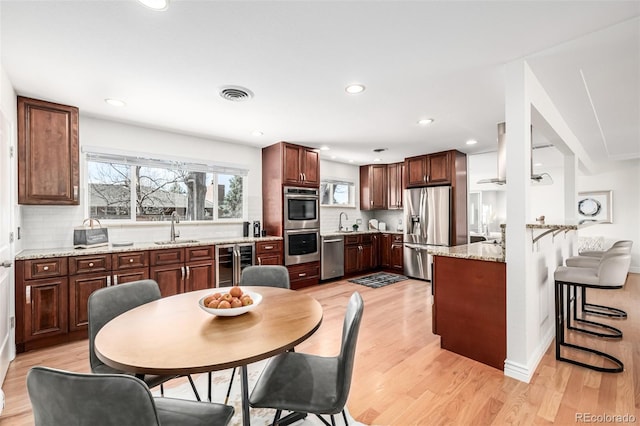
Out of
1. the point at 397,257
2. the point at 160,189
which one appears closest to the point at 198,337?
the point at 160,189

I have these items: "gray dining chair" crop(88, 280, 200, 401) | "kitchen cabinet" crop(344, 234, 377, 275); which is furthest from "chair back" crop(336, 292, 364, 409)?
"kitchen cabinet" crop(344, 234, 377, 275)

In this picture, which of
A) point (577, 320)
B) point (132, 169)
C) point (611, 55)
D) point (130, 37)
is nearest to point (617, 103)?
point (611, 55)

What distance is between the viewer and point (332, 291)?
471 centimetres

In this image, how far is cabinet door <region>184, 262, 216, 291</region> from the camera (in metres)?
3.55

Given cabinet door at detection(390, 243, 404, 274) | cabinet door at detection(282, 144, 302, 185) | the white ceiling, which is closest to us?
the white ceiling

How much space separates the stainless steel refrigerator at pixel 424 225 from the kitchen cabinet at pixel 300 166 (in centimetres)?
198

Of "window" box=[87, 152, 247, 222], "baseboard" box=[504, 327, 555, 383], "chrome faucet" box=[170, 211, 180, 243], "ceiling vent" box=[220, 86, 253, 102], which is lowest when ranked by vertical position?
"baseboard" box=[504, 327, 555, 383]

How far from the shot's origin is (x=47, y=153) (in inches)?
113

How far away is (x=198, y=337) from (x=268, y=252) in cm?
318

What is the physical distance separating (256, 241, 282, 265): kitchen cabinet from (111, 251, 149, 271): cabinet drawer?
4.86 feet

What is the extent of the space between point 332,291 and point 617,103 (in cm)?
416

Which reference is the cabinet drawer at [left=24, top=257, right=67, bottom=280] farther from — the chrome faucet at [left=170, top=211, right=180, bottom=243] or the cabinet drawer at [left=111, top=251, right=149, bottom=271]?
the chrome faucet at [left=170, top=211, right=180, bottom=243]

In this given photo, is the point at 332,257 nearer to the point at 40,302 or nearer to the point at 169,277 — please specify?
the point at 169,277

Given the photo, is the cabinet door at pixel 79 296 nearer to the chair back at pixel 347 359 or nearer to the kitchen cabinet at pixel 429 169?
the chair back at pixel 347 359
